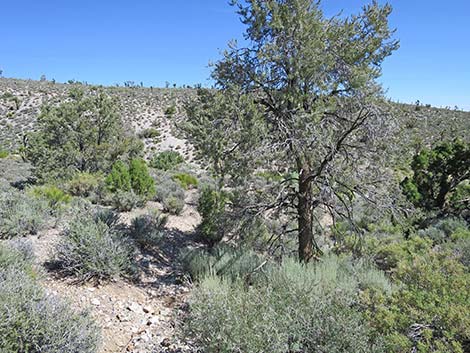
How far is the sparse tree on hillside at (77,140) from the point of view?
15.4 metres

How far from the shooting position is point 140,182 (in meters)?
11.9

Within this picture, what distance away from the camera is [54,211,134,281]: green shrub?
5.91 meters

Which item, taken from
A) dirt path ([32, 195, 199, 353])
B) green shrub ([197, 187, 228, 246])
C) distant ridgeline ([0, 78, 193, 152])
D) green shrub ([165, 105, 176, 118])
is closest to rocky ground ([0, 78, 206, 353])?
dirt path ([32, 195, 199, 353])

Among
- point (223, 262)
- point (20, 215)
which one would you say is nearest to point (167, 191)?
point (20, 215)

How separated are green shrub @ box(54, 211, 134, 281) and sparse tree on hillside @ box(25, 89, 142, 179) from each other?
971cm

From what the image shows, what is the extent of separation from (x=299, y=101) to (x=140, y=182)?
770 centimetres

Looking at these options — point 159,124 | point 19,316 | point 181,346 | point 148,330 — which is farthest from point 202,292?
point 159,124

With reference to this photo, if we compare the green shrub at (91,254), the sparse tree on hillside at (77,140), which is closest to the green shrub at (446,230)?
the green shrub at (91,254)

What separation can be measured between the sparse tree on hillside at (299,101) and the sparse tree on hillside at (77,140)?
11.0 meters

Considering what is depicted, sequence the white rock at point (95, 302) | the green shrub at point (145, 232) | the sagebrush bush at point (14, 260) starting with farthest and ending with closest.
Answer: the green shrub at point (145, 232) < the white rock at point (95, 302) < the sagebrush bush at point (14, 260)

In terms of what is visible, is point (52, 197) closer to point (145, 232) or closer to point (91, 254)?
point (145, 232)

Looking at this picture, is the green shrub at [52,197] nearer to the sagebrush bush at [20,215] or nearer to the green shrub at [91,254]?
the sagebrush bush at [20,215]

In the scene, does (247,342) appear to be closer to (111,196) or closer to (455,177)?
(111,196)

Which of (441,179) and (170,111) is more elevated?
(170,111)
